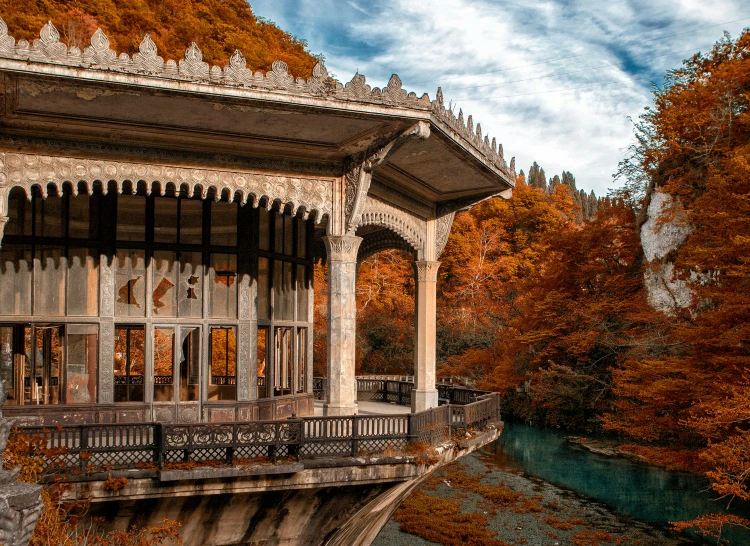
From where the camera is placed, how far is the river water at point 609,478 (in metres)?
24.8

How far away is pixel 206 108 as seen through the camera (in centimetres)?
1173

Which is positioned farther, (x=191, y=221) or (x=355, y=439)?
(x=191, y=221)

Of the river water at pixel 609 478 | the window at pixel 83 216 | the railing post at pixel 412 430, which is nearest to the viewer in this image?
the railing post at pixel 412 430

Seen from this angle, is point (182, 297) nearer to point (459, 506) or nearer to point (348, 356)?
point (348, 356)

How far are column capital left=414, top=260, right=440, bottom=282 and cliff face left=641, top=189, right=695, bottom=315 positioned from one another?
1412 cm

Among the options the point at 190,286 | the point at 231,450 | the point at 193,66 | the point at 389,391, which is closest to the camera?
the point at 193,66

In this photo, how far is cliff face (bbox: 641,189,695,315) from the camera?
95.5 ft

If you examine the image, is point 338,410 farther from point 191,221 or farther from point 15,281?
point 15,281

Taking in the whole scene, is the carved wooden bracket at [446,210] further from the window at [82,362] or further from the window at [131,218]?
the window at [82,362]

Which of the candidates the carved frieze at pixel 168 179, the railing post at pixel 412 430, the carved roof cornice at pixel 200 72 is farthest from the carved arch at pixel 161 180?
the railing post at pixel 412 430

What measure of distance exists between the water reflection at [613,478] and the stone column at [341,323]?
13958mm

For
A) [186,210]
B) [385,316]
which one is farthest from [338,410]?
[385,316]

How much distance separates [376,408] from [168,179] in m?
9.24

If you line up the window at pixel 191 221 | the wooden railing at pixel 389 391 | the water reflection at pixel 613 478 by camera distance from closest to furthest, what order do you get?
the window at pixel 191 221, the wooden railing at pixel 389 391, the water reflection at pixel 613 478
